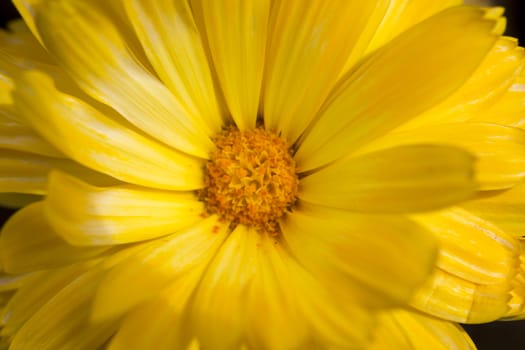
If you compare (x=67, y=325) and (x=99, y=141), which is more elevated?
(x=99, y=141)

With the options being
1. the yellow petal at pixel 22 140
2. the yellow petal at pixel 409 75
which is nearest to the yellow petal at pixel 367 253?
the yellow petal at pixel 409 75

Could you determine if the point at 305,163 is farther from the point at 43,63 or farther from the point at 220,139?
the point at 43,63

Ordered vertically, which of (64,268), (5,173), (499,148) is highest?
(499,148)

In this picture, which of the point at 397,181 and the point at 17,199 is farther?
the point at 17,199

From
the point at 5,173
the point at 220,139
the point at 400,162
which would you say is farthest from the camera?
the point at 220,139

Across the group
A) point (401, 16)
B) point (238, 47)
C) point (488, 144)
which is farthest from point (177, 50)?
point (488, 144)

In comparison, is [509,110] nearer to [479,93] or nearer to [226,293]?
[479,93]

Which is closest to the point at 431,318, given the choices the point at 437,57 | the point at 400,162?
the point at 400,162

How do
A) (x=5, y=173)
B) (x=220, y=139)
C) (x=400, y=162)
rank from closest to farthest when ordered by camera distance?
1. (x=400, y=162)
2. (x=5, y=173)
3. (x=220, y=139)
